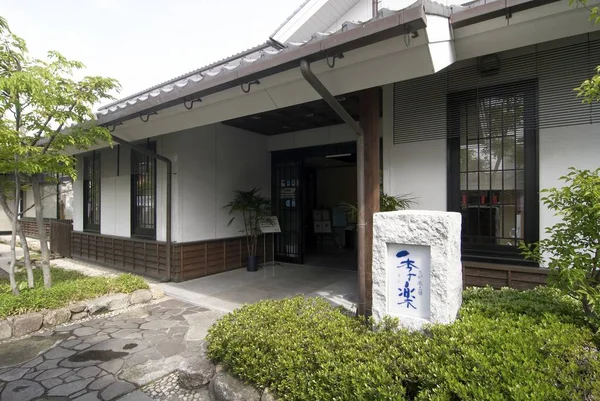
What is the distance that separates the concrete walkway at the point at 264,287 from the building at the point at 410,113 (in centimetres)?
58

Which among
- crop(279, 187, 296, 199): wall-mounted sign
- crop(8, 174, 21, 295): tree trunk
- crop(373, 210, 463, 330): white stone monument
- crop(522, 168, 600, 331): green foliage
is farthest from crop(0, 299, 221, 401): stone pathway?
crop(279, 187, 296, 199): wall-mounted sign

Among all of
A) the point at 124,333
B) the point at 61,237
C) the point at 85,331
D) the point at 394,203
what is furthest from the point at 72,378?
the point at 61,237

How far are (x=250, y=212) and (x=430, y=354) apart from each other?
20.3 ft

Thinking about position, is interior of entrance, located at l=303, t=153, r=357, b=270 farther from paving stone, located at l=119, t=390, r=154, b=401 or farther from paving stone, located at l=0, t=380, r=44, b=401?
paving stone, located at l=0, t=380, r=44, b=401

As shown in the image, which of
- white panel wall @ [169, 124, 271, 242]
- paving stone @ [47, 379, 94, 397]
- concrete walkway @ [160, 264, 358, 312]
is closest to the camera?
paving stone @ [47, 379, 94, 397]

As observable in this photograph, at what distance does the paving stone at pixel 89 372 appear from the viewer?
10.5ft

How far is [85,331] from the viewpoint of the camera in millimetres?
4297

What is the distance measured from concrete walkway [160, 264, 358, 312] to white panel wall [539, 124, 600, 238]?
118 inches

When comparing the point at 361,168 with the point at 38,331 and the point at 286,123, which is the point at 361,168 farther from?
the point at 38,331

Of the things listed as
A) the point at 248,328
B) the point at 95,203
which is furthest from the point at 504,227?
the point at 95,203

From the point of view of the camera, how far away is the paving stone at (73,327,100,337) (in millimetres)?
4195

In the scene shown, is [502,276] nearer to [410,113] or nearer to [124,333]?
[410,113]

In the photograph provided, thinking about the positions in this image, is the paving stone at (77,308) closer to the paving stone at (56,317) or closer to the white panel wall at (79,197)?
the paving stone at (56,317)

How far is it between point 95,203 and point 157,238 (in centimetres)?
366
